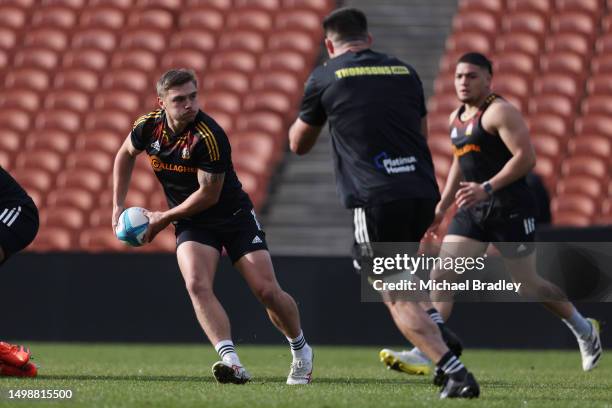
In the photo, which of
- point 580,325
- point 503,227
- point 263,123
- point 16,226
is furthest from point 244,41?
point 16,226

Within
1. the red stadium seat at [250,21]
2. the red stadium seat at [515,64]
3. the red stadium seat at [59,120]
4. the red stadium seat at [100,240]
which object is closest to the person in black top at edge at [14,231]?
the red stadium seat at [100,240]

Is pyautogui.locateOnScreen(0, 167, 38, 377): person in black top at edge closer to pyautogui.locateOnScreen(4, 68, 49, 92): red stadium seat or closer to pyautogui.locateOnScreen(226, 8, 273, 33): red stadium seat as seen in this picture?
pyautogui.locateOnScreen(4, 68, 49, 92): red stadium seat

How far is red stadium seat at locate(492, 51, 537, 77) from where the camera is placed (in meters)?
15.5

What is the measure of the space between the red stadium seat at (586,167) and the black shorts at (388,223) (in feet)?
27.8

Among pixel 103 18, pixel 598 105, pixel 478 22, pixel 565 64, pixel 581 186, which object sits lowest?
pixel 581 186

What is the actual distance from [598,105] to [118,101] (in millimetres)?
6704

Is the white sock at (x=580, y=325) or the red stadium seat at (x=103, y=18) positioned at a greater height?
the red stadium seat at (x=103, y=18)

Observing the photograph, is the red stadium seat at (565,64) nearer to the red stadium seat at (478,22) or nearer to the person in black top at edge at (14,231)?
the red stadium seat at (478,22)

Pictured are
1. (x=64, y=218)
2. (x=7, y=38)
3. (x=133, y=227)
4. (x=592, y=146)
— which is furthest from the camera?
(x=7, y=38)

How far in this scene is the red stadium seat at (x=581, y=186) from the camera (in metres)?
13.5

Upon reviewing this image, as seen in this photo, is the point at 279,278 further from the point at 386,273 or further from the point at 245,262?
the point at 386,273

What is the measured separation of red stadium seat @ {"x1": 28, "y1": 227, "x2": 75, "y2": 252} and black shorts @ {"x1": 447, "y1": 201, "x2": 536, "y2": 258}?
7076 millimetres

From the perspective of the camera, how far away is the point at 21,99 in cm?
1619

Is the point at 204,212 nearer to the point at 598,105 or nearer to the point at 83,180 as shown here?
the point at 83,180
